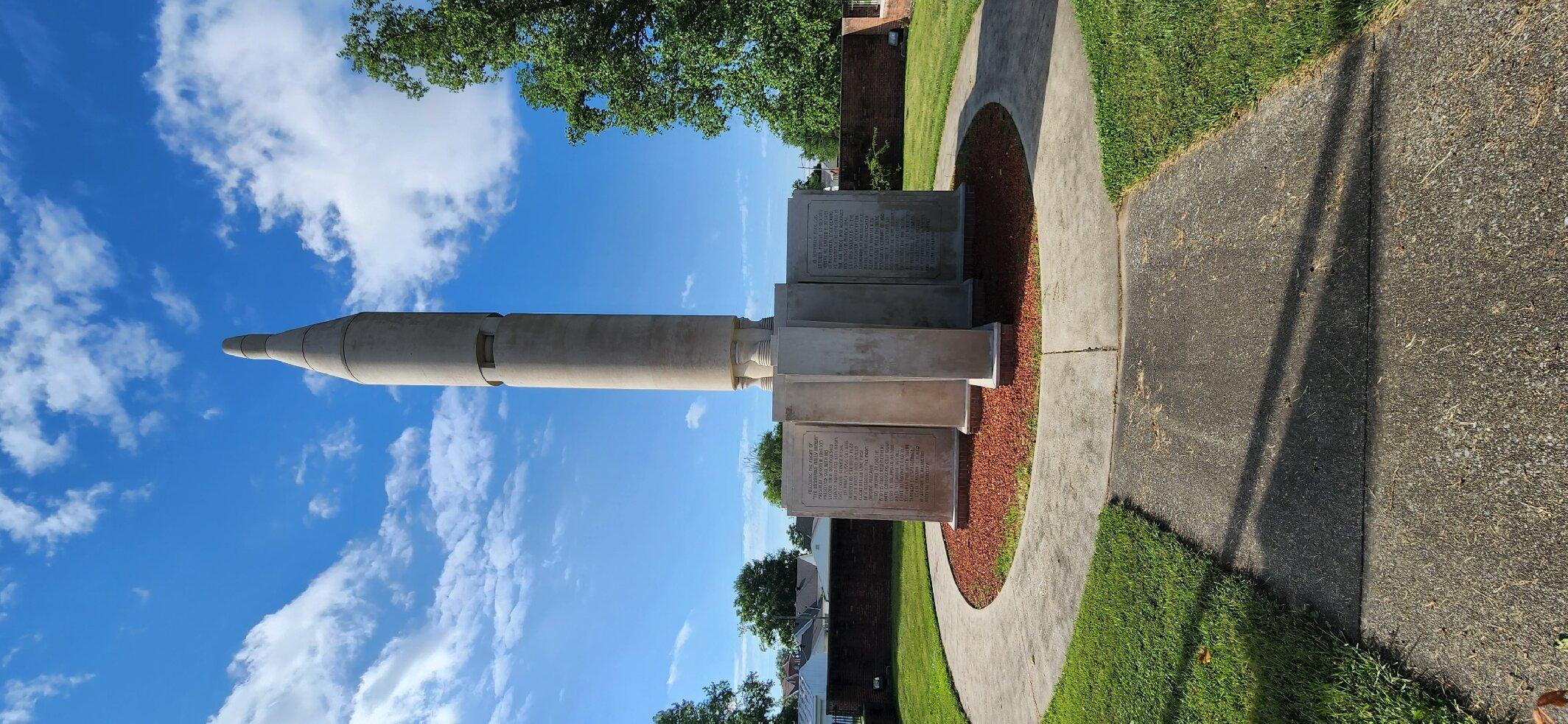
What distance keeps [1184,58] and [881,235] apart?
4.83m

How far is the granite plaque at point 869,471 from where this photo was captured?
10.4 meters

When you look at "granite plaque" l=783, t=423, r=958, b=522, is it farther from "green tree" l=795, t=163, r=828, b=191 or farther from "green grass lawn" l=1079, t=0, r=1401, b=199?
"green tree" l=795, t=163, r=828, b=191

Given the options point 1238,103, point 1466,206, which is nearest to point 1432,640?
point 1466,206

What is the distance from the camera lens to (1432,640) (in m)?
3.58

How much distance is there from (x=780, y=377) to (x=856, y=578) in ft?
31.5

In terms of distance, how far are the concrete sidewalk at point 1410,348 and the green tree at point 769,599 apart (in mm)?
39560

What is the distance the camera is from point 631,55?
68.1 ft

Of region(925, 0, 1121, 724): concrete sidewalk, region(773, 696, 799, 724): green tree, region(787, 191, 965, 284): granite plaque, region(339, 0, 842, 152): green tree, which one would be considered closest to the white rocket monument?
region(787, 191, 965, 284): granite plaque

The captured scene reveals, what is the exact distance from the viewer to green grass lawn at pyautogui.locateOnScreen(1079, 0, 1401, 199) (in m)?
4.61

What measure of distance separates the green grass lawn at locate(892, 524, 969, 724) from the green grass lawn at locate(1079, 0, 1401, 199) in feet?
26.8

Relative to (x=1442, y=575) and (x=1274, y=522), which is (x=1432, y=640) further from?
(x=1274, y=522)

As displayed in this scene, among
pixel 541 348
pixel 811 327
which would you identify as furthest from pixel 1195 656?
pixel 541 348

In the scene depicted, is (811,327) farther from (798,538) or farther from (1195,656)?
(798,538)

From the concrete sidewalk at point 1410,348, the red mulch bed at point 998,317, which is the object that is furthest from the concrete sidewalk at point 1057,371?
the concrete sidewalk at point 1410,348
